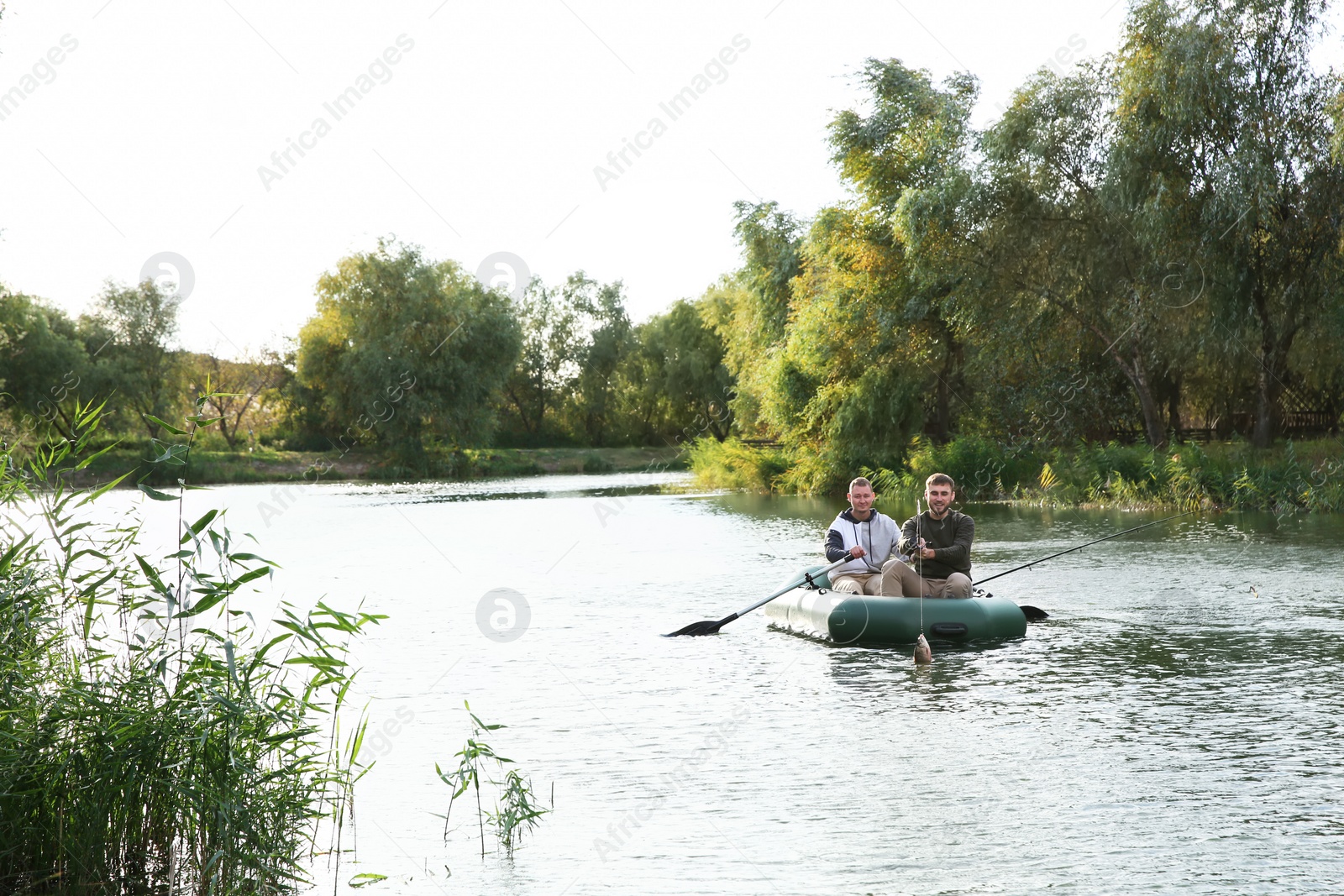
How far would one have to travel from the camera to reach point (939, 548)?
945 cm

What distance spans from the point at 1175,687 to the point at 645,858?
Result: 14.1 ft

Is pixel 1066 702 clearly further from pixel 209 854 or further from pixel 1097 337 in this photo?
pixel 1097 337

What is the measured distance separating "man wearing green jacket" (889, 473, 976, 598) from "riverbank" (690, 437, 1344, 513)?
41.6ft

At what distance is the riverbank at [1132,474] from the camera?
20.1m

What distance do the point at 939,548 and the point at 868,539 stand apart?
0.56 m

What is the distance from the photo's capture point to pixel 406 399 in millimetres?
41781

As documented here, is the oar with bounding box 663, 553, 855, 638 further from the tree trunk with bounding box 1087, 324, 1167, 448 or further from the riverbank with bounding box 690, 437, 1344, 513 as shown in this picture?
the tree trunk with bounding box 1087, 324, 1167, 448

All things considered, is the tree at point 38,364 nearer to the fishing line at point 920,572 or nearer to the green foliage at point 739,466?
the green foliage at point 739,466

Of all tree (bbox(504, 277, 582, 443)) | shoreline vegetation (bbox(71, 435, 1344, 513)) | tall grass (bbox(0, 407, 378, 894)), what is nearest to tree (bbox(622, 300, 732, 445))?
shoreline vegetation (bbox(71, 435, 1344, 513))

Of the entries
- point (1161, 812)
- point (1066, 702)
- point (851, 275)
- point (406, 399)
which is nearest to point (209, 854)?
point (1161, 812)

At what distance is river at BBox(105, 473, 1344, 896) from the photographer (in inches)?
183

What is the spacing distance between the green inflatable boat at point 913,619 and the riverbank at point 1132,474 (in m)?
12.7

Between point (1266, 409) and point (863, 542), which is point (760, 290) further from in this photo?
point (863, 542)

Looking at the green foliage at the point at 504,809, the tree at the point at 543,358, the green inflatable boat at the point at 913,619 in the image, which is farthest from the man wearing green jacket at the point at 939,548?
the tree at the point at 543,358
